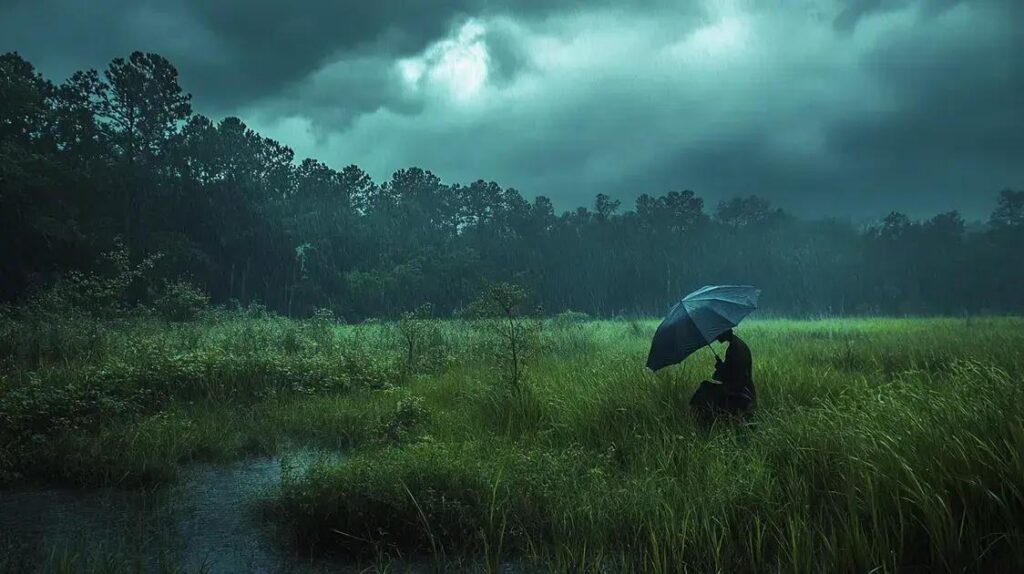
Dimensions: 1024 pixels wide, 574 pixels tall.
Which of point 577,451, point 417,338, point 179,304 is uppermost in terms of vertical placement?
point 179,304

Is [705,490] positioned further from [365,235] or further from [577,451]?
[365,235]

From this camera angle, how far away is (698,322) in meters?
5.80

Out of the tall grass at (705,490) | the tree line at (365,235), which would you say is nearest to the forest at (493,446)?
the tall grass at (705,490)

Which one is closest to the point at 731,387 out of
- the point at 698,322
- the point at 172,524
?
the point at 698,322

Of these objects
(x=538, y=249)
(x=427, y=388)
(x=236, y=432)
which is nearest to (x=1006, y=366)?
(x=427, y=388)

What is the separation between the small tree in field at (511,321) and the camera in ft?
29.8

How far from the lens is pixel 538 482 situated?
5109mm

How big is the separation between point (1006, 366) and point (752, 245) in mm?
62113

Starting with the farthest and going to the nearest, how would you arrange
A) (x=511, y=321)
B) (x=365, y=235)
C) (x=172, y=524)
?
(x=365, y=235) < (x=511, y=321) < (x=172, y=524)

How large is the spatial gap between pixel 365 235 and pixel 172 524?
165 feet

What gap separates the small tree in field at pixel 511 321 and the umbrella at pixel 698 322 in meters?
2.85

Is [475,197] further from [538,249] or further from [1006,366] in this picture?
[1006,366]

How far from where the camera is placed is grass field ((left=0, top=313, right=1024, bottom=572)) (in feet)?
12.3

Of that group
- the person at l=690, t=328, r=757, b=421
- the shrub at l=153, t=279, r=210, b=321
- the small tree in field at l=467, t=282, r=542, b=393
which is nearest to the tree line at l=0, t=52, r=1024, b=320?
the shrub at l=153, t=279, r=210, b=321
